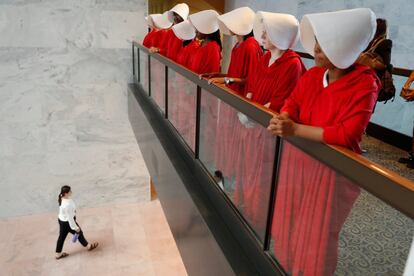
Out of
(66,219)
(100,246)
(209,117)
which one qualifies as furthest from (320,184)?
(100,246)

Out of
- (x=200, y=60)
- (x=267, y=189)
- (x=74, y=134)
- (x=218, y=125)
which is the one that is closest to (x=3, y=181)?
(x=74, y=134)

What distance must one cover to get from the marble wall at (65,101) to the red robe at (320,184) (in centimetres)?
821

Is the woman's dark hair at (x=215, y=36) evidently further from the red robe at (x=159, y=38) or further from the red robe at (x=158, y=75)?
the red robe at (x=159, y=38)

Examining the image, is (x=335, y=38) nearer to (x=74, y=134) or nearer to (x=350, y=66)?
(x=350, y=66)

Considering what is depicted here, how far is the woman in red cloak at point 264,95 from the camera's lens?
8.09 ft

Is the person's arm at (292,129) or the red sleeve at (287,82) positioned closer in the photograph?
the person's arm at (292,129)

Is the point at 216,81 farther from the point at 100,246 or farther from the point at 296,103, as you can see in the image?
the point at 100,246

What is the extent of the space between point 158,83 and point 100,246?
16.3 feet

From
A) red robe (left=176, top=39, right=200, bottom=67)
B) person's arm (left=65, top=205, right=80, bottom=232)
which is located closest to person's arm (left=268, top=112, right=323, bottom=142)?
red robe (left=176, top=39, right=200, bottom=67)

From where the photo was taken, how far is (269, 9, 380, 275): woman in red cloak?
1839 mm

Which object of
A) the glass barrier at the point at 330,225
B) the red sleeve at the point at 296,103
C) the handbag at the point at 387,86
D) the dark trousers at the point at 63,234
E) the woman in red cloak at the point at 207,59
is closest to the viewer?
the glass barrier at the point at 330,225

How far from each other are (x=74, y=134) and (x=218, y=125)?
7734 mm

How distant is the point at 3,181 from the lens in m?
9.77

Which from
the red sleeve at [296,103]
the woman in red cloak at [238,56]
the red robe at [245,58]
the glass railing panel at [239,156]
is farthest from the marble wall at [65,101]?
the red sleeve at [296,103]
